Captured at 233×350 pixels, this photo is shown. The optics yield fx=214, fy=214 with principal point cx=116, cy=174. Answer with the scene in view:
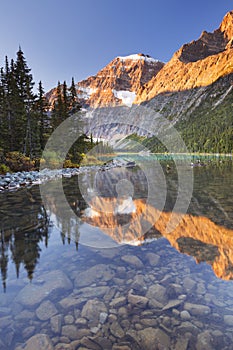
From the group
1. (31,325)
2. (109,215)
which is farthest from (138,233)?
(31,325)

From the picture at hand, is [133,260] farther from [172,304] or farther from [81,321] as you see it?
[81,321]

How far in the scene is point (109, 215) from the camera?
374 inches

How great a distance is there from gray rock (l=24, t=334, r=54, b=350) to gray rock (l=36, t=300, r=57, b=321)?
377mm

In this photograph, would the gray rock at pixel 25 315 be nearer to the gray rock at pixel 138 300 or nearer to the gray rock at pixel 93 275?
the gray rock at pixel 93 275

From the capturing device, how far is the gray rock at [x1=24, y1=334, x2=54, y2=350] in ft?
9.37

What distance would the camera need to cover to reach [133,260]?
537 centimetres

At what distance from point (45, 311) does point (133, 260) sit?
241cm

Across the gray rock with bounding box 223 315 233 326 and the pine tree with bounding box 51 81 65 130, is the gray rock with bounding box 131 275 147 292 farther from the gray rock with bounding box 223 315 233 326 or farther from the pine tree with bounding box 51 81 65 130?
the pine tree with bounding box 51 81 65 130

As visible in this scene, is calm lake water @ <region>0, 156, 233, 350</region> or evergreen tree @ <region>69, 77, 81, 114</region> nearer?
calm lake water @ <region>0, 156, 233, 350</region>

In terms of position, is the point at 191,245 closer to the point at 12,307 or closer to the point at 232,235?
the point at 232,235

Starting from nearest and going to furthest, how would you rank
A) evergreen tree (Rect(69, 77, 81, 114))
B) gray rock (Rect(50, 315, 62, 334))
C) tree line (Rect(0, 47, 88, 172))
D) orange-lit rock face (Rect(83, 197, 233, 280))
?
gray rock (Rect(50, 315, 62, 334)) < orange-lit rock face (Rect(83, 197, 233, 280)) < tree line (Rect(0, 47, 88, 172)) < evergreen tree (Rect(69, 77, 81, 114))

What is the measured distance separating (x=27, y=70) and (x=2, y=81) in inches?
146

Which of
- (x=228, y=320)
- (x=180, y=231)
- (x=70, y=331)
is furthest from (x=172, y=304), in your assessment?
(x=180, y=231)

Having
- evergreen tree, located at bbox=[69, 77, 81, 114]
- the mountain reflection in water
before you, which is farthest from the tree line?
the mountain reflection in water
